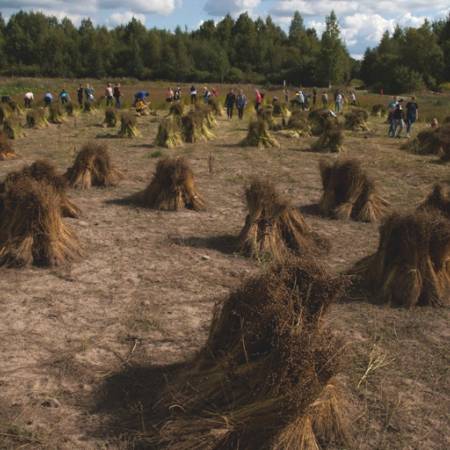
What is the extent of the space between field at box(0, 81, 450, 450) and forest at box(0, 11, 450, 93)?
6566cm

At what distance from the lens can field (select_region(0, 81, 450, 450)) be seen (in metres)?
4.54

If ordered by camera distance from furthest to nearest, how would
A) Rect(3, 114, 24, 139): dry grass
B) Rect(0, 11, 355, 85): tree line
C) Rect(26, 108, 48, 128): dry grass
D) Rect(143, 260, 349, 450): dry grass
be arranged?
Rect(0, 11, 355, 85): tree line
Rect(26, 108, 48, 128): dry grass
Rect(3, 114, 24, 139): dry grass
Rect(143, 260, 349, 450): dry grass

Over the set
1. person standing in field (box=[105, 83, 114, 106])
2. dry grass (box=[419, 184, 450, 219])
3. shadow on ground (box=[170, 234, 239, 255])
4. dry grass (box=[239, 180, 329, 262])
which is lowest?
shadow on ground (box=[170, 234, 239, 255])

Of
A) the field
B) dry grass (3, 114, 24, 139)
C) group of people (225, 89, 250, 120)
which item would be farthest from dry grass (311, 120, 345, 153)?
dry grass (3, 114, 24, 139)

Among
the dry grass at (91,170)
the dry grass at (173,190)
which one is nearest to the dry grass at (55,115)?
the dry grass at (91,170)

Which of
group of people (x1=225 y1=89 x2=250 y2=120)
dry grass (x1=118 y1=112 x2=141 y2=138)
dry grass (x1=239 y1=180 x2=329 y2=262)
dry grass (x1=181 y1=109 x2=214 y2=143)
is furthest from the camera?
group of people (x1=225 y1=89 x2=250 y2=120)

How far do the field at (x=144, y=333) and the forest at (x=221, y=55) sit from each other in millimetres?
65664

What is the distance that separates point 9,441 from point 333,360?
248cm

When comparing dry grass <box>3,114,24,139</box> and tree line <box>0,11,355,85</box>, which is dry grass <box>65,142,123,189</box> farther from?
tree line <box>0,11,355,85</box>

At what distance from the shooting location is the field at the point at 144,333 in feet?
14.9

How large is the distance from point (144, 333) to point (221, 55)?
10730cm

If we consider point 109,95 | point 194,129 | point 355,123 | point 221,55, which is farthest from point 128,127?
point 221,55

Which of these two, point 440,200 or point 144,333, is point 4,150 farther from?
point 440,200

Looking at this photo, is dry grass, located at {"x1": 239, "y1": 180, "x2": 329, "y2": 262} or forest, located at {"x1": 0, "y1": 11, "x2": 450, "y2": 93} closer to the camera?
dry grass, located at {"x1": 239, "y1": 180, "x2": 329, "y2": 262}
